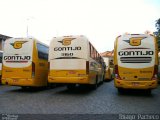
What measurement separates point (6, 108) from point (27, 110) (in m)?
0.91

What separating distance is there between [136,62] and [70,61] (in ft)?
11.2

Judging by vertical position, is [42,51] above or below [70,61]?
above

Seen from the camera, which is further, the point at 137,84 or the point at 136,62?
the point at 136,62

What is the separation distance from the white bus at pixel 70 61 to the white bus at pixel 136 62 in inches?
63.2

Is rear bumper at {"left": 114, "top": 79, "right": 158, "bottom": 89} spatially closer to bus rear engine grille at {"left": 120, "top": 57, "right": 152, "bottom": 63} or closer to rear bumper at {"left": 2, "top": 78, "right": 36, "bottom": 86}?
bus rear engine grille at {"left": 120, "top": 57, "right": 152, "bottom": 63}

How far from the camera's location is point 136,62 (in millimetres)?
14055

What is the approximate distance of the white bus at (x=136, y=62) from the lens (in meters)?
13.8

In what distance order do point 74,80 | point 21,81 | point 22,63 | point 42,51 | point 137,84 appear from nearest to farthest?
1. point 137,84
2. point 74,80
3. point 21,81
4. point 22,63
5. point 42,51

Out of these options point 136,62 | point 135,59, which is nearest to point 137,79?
point 136,62

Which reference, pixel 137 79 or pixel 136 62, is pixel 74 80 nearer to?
pixel 137 79

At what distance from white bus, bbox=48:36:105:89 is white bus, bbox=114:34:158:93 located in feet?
5.26


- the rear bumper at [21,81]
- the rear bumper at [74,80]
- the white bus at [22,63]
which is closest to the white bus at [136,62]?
the rear bumper at [74,80]

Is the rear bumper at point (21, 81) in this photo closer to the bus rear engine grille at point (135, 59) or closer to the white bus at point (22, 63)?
the white bus at point (22, 63)

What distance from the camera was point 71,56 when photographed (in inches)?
570
